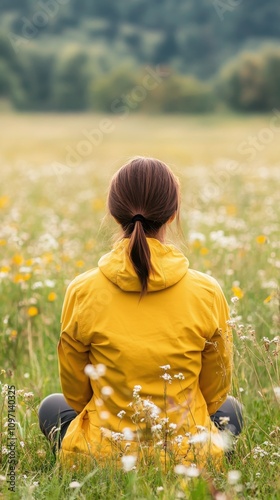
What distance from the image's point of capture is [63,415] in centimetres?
255

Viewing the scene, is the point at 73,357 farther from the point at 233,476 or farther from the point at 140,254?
the point at 233,476

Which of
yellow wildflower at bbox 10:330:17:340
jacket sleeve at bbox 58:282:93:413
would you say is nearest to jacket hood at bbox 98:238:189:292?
jacket sleeve at bbox 58:282:93:413

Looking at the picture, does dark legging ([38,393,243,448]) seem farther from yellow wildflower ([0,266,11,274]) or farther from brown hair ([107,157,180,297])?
yellow wildflower ([0,266,11,274])

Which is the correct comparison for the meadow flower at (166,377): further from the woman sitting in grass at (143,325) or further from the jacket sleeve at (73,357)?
the jacket sleeve at (73,357)

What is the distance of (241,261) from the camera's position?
441 cm

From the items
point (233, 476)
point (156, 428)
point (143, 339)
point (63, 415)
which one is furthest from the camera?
point (63, 415)

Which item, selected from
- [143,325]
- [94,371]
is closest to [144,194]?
[143,325]

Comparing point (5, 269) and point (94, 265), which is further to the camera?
point (94, 265)

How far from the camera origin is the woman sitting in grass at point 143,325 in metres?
2.17

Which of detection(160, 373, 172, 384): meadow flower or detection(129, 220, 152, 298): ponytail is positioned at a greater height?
detection(129, 220, 152, 298): ponytail

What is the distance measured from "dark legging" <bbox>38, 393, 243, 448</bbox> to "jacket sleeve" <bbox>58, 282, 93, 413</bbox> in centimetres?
10

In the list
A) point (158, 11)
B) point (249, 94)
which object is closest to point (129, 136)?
point (249, 94)

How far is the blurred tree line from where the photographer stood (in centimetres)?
5562

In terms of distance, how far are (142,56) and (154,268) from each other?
75.4 m
